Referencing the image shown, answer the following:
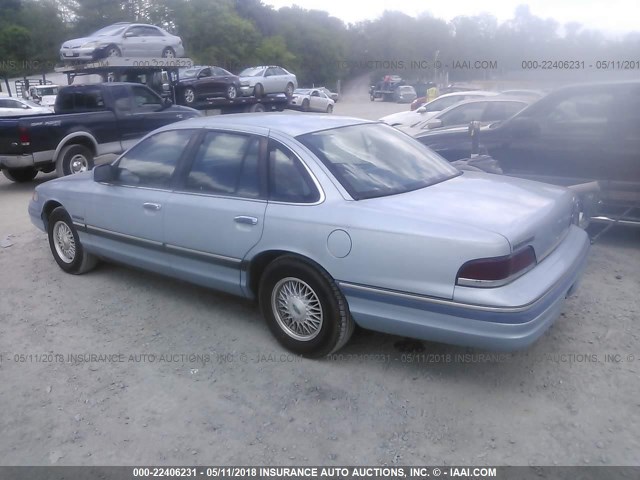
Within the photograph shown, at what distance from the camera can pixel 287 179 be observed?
384cm

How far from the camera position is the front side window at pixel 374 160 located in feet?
12.2

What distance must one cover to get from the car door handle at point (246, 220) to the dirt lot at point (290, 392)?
0.88 m

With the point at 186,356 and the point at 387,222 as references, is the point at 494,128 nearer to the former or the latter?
the point at 387,222

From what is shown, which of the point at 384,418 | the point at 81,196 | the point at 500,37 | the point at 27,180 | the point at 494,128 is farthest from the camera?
the point at 500,37

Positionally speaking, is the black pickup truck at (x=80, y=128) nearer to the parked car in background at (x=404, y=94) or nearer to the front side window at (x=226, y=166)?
the front side window at (x=226, y=166)

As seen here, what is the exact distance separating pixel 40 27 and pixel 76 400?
4583 cm

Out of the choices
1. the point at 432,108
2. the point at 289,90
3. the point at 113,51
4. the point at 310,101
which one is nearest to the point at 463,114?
the point at 432,108

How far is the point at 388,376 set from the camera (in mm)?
3662

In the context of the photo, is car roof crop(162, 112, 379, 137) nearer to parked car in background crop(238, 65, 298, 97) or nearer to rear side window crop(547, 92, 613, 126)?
rear side window crop(547, 92, 613, 126)

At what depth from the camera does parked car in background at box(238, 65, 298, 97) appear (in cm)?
2249

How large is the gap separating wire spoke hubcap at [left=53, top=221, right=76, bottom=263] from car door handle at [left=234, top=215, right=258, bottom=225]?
7.71 feet

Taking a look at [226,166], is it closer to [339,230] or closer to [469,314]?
[339,230]

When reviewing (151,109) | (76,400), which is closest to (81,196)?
(76,400)

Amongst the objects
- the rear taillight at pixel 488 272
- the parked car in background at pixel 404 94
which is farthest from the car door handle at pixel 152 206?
the parked car in background at pixel 404 94
